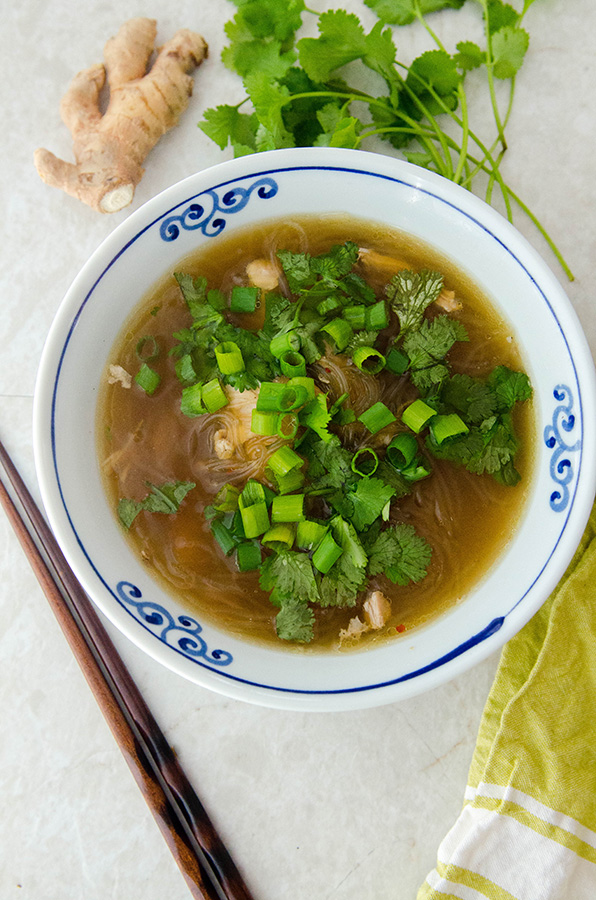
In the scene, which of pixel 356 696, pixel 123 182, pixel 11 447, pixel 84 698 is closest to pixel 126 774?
pixel 84 698

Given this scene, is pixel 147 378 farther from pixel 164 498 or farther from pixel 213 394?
pixel 164 498

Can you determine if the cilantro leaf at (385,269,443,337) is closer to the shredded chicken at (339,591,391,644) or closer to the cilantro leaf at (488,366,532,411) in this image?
the cilantro leaf at (488,366,532,411)

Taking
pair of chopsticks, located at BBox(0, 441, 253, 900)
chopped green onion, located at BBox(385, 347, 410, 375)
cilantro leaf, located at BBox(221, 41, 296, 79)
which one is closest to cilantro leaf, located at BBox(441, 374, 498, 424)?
chopped green onion, located at BBox(385, 347, 410, 375)

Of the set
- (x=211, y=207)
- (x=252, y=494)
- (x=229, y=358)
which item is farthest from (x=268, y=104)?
(x=252, y=494)

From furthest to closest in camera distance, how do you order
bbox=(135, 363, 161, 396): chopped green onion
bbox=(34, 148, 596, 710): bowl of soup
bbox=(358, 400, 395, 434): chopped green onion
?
bbox=(135, 363, 161, 396): chopped green onion
bbox=(358, 400, 395, 434): chopped green onion
bbox=(34, 148, 596, 710): bowl of soup

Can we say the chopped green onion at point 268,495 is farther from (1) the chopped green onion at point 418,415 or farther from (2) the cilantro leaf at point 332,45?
(2) the cilantro leaf at point 332,45

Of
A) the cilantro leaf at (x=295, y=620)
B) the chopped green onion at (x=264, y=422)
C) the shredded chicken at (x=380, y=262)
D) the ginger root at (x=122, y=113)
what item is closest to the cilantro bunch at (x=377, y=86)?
the ginger root at (x=122, y=113)
